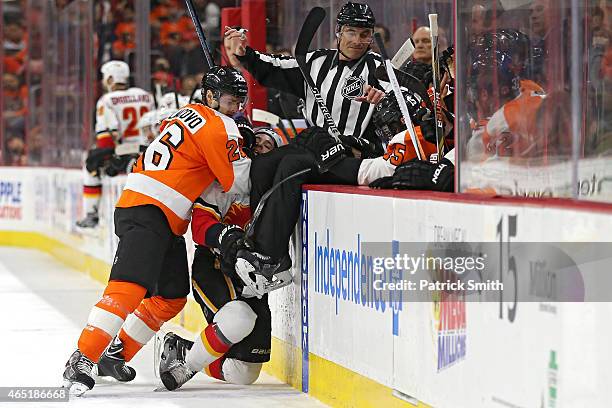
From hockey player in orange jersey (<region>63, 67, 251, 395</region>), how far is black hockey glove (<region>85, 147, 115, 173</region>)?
17.3 ft

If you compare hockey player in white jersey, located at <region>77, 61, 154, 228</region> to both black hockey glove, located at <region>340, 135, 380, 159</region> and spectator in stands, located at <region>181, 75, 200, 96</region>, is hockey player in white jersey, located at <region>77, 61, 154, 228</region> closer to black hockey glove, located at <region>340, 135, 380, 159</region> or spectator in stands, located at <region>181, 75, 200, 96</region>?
spectator in stands, located at <region>181, 75, 200, 96</region>

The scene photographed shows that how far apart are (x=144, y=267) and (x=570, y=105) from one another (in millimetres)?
2226

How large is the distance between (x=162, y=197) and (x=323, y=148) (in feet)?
2.09

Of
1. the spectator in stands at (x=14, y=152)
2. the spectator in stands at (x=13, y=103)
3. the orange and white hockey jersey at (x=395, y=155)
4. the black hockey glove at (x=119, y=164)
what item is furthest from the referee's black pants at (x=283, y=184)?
the spectator in stands at (x=13, y=103)

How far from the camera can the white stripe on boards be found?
5527mm

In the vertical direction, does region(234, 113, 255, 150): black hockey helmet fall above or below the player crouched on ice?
above

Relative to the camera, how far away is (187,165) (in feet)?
18.2

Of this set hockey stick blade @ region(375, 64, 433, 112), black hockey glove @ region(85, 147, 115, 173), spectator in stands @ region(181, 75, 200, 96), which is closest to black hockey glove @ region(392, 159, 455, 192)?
hockey stick blade @ region(375, 64, 433, 112)

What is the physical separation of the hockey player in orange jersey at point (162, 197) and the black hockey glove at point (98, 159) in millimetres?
5272

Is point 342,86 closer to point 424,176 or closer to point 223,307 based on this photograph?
point 223,307

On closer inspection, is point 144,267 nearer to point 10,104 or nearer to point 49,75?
point 49,75

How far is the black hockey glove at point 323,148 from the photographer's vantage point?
5469 mm

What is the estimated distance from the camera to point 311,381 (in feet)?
18.0

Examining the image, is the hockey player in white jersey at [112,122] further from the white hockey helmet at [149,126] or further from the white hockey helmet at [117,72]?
the white hockey helmet at [149,126]
